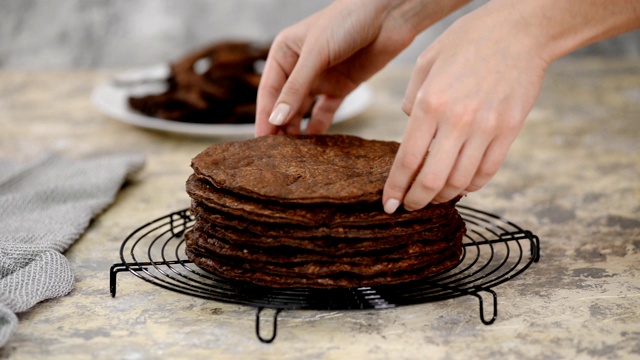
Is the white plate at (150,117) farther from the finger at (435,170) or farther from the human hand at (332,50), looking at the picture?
the finger at (435,170)

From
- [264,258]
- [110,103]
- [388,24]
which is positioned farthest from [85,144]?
[264,258]

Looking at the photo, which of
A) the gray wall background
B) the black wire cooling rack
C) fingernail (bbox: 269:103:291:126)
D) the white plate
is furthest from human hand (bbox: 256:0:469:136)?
the gray wall background

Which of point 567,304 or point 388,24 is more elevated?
point 388,24

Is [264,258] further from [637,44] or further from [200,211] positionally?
[637,44]

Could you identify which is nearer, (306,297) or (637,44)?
(306,297)

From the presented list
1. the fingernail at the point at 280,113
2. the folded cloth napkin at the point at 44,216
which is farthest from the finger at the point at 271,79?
the folded cloth napkin at the point at 44,216

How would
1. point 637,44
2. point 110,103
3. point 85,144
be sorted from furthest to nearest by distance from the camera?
point 637,44, point 110,103, point 85,144

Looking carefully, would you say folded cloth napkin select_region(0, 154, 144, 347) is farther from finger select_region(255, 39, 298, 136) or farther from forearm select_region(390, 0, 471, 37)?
forearm select_region(390, 0, 471, 37)
